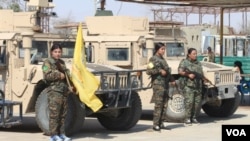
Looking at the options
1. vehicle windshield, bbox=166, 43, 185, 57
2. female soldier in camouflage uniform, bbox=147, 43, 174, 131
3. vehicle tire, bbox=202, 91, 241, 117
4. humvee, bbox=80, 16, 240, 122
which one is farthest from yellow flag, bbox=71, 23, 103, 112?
vehicle tire, bbox=202, 91, 241, 117

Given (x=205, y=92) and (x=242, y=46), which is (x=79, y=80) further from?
(x=242, y=46)

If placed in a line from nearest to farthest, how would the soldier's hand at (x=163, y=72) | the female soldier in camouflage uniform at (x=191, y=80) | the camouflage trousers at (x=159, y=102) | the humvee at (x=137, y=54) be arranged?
the soldier's hand at (x=163, y=72) < the camouflage trousers at (x=159, y=102) < the female soldier in camouflage uniform at (x=191, y=80) < the humvee at (x=137, y=54)

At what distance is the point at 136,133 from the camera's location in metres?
11.4

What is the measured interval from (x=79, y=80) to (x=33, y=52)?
1.89 m

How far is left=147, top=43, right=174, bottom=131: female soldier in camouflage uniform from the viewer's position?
11.3m

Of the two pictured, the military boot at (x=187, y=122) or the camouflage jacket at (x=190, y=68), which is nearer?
the camouflage jacket at (x=190, y=68)

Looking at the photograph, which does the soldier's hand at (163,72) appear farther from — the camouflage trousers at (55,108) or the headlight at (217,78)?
the camouflage trousers at (55,108)

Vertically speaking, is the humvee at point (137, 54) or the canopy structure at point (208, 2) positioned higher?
the canopy structure at point (208, 2)

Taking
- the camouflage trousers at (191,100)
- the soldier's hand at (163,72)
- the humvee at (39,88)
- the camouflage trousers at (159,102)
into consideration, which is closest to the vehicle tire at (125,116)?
the humvee at (39,88)

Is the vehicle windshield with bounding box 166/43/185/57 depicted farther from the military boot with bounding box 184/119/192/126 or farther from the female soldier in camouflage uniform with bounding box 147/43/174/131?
the female soldier in camouflage uniform with bounding box 147/43/174/131

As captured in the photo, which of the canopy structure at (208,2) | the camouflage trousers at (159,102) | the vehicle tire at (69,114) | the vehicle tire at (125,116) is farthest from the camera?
the canopy structure at (208,2)

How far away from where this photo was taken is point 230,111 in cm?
1436

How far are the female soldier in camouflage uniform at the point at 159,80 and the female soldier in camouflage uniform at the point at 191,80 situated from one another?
0.93 m

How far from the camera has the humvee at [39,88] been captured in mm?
10414
